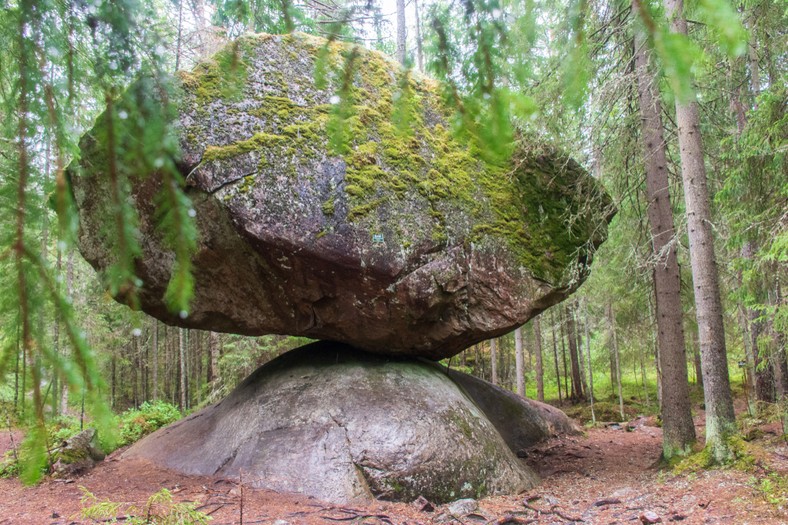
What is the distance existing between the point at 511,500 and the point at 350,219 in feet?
11.6

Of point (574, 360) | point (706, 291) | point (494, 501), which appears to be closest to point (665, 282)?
point (706, 291)

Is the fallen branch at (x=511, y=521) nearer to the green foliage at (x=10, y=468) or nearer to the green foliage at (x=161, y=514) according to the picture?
the green foliage at (x=161, y=514)

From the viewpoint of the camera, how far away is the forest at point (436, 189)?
1393 millimetres

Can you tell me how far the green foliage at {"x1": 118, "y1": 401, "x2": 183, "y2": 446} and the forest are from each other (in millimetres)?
63

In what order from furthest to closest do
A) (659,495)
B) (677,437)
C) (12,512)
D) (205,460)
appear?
1. (677,437)
2. (205,460)
3. (659,495)
4. (12,512)

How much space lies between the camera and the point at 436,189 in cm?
615

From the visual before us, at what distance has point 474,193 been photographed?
642cm

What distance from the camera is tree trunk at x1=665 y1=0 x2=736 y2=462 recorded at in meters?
5.46

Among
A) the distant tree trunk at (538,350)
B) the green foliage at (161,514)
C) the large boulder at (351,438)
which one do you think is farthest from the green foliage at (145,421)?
the distant tree trunk at (538,350)

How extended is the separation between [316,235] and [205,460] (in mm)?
3035

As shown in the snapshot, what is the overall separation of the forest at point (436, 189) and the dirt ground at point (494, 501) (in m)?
0.04

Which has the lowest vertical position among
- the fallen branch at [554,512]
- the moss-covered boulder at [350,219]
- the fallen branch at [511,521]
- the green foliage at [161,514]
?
the fallen branch at [554,512]

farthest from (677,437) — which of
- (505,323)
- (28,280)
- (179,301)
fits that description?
(28,280)

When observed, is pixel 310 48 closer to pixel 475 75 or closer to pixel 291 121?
pixel 291 121
